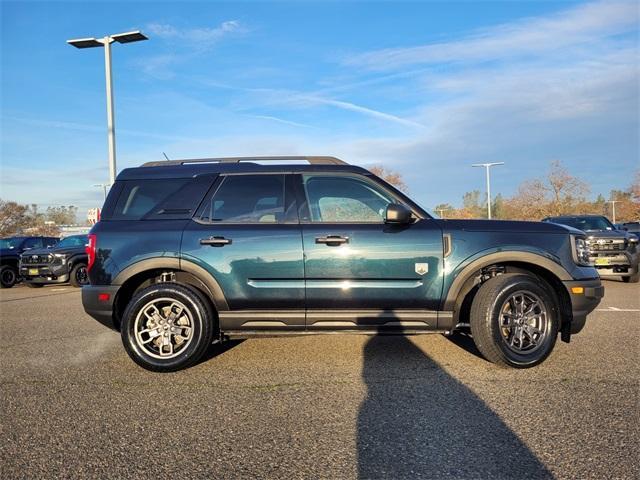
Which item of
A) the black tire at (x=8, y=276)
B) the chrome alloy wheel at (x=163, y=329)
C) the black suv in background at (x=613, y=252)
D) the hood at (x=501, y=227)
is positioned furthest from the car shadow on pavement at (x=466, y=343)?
the black tire at (x=8, y=276)

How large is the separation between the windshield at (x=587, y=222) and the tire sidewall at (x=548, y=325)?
875cm

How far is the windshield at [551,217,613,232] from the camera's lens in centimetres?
1201

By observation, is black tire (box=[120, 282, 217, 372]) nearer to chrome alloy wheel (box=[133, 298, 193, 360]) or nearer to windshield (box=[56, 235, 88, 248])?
chrome alloy wheel (box=[133, 298, 193, 360])

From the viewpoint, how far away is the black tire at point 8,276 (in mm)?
15016

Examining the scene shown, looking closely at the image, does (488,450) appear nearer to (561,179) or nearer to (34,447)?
(34,447)

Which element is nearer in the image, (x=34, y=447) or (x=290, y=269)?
(x=34, y=447)

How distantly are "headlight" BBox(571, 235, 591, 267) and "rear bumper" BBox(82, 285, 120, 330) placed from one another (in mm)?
4375

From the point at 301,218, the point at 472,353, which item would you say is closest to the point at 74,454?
the point at 301,218

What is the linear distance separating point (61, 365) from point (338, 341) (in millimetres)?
2967

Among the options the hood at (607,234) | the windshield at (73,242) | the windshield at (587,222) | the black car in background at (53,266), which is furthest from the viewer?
the windshield at (73,242)

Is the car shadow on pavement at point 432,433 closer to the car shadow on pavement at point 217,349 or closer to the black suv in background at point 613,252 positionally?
the car shadow on pavement at point 217,349

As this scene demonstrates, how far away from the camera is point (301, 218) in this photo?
4.43 metres

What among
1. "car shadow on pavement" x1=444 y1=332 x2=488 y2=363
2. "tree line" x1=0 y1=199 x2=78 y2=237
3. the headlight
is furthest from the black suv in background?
"tree line" x1=0 y1=199 x2=78 y2=237

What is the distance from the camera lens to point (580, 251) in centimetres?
438
